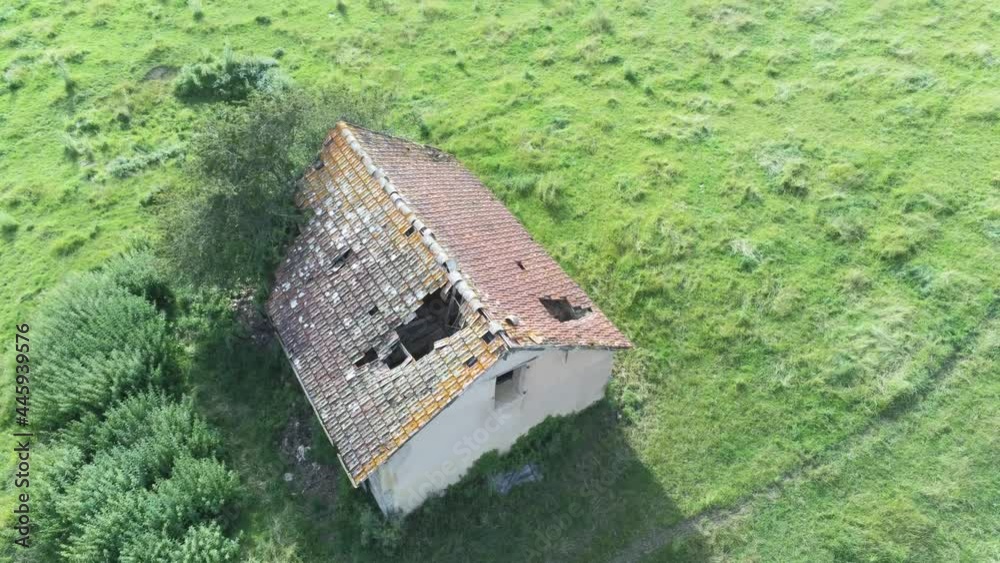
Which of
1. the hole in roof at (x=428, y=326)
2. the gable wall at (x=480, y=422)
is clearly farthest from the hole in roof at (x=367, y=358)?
the gable wall at (x=480, y=422)

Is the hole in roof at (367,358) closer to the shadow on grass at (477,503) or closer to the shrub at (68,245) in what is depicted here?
the shadow on grass at (477,503)

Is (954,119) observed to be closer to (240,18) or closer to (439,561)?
(439,561)

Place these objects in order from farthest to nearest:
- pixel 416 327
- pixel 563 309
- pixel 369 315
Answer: pixel 563 309
pixel 416 327
pixel 369 315

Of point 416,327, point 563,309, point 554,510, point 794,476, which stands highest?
point 416,327

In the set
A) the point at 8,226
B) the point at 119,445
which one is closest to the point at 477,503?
the point at 119,445

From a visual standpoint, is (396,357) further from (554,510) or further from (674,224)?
(674,224)

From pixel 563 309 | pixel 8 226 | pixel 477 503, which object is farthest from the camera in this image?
pixel 8 226

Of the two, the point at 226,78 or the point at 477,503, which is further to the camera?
the point at 226,78
